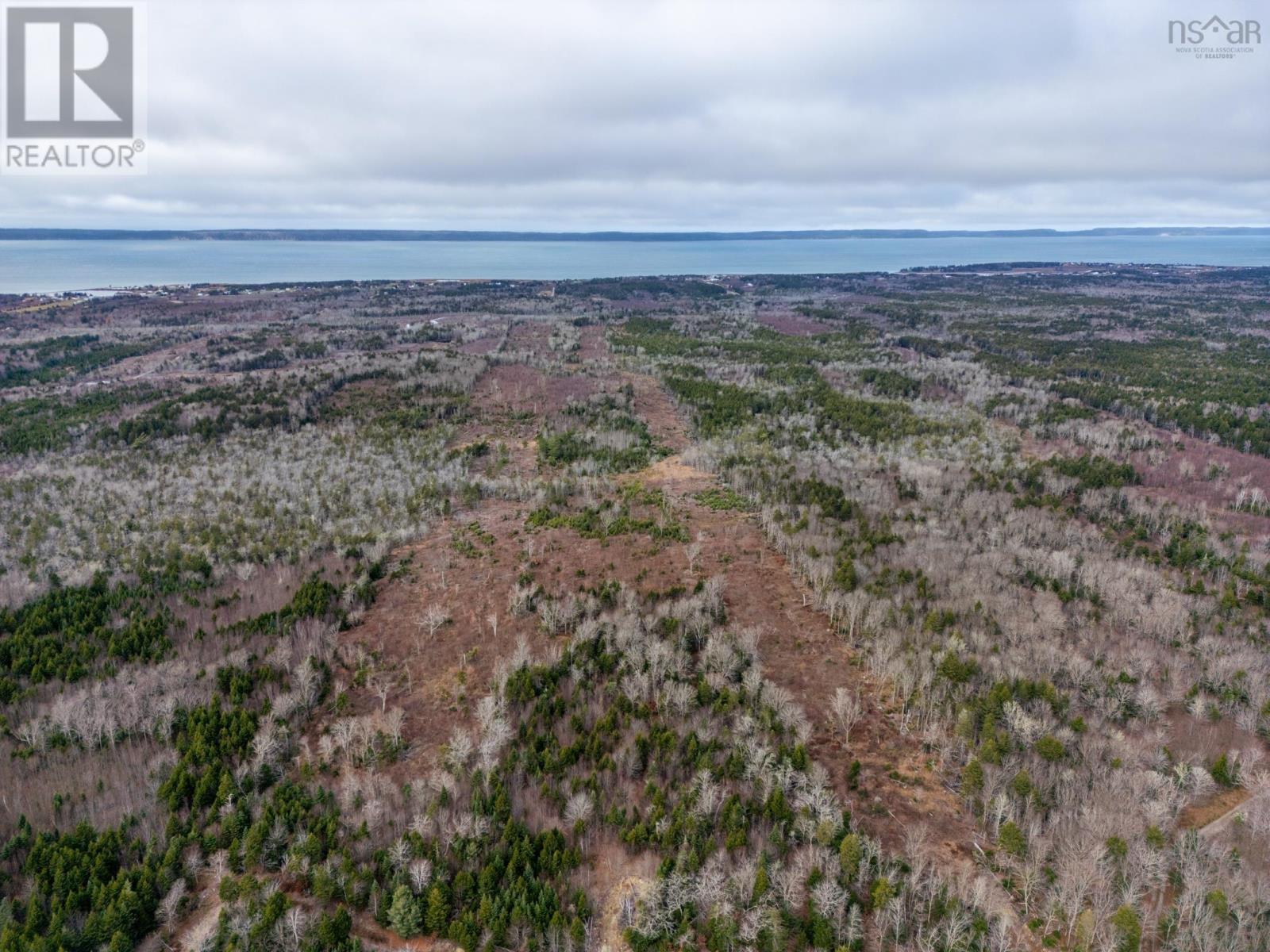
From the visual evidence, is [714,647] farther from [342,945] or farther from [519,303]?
[519,303]

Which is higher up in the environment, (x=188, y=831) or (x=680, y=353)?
(x=680, y=353)

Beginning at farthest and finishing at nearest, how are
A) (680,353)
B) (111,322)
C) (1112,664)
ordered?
(111,322), (680,353), (1112,664)

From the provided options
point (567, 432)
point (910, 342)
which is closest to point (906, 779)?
point (567, 432)

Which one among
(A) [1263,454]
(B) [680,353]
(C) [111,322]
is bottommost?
(A) [1263,454]

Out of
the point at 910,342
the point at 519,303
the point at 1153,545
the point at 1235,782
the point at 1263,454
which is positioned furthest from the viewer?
the point at 519,303

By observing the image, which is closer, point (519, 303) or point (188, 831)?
point (188, 831)

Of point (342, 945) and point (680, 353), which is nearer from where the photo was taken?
point (342, 945)

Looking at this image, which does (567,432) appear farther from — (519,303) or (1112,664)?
(519,303)

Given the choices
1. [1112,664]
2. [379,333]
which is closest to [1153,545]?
[1112,664]

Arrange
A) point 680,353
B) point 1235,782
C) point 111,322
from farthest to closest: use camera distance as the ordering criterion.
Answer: point 111,322 → point 680,353 → point 1235,782
